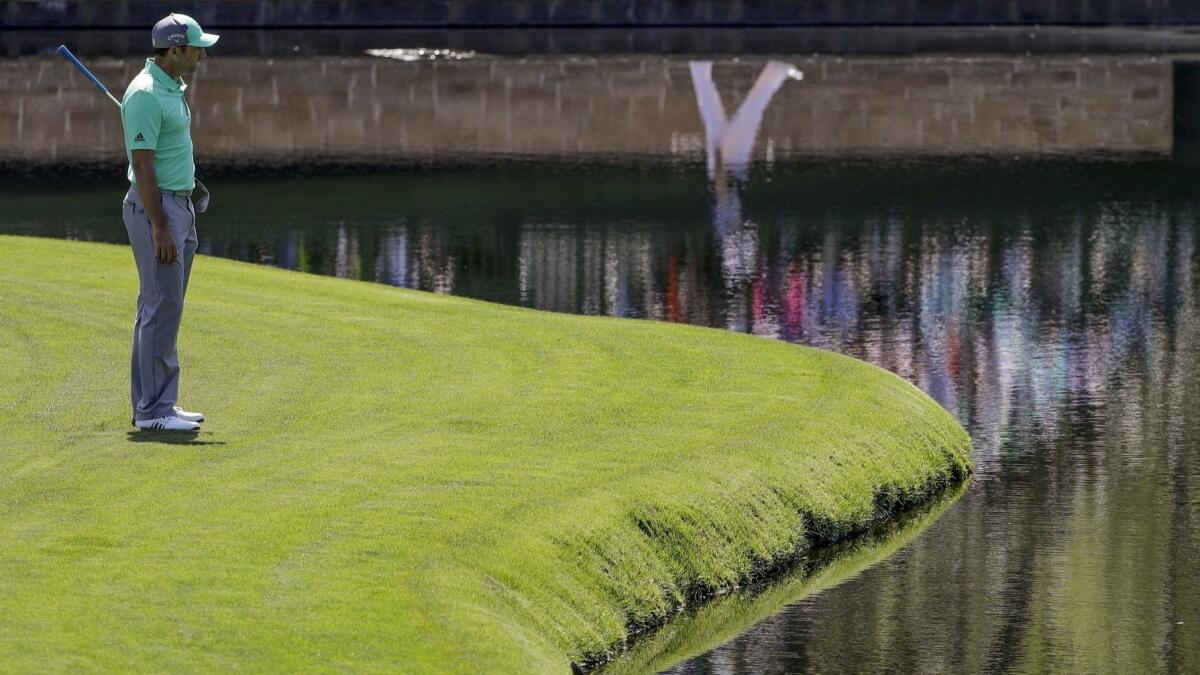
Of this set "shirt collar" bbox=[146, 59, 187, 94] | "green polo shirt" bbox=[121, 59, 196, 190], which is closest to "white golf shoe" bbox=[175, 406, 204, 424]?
"green polo shirt" bbox=[121, 59, 196, 190]

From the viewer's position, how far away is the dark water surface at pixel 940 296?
13.4m

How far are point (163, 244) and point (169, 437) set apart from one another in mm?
1346

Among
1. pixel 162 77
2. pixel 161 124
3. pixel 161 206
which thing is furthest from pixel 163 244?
pixel 162 77

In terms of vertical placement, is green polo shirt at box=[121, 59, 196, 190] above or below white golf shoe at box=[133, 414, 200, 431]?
above

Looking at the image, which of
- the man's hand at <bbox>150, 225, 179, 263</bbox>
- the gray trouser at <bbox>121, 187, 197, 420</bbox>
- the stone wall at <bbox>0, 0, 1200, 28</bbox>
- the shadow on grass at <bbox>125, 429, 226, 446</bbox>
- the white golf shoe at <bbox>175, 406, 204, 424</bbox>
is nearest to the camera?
the man's hand at <bbox>150, 225, 179, 263</bbox>

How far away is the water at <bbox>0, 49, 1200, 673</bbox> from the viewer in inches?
536

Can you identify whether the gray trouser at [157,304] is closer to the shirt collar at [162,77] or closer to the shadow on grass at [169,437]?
the shadow on grass at [169,437]

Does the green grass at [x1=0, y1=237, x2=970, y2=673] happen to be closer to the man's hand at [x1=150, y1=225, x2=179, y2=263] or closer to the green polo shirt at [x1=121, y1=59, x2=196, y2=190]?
the man's hand at [x1=150, y1=225, x2=179, y2=263]

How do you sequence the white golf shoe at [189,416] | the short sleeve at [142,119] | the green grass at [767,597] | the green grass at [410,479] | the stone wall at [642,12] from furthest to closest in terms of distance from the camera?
the stone wall at [642,12] < the white golf shoe at [189,416] < the short sleeve at [142,119] < the green grass at [767,597] < the green grass at [410,479]

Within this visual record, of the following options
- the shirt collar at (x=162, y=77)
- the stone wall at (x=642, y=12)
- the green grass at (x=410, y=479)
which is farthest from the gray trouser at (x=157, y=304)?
the stone wall at (x=642, y=12)

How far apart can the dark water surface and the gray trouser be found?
13.1 ft

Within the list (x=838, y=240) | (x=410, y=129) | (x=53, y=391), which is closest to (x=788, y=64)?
(x=410, y=129)

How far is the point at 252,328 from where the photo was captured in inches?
754

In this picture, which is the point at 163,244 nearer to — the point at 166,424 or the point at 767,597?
the point at 166,424
